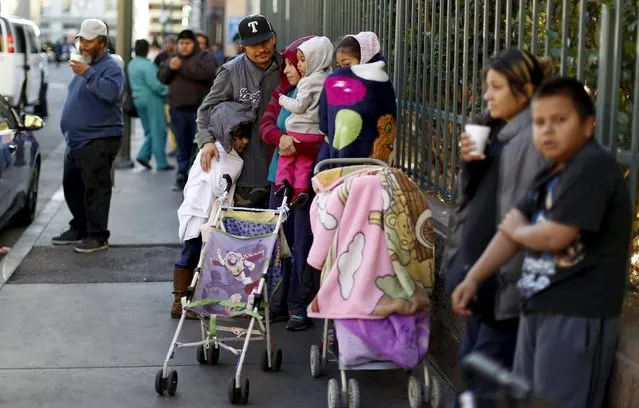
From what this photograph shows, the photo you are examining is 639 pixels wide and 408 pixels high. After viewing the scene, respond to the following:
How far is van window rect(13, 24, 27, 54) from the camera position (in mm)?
25164

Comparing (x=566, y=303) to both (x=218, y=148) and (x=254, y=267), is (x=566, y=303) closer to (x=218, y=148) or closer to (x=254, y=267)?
(x=254, y=267)

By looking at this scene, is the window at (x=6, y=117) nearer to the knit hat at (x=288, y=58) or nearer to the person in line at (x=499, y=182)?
the knit hat at (x=288, y=58)

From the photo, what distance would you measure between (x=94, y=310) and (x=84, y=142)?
2.39m

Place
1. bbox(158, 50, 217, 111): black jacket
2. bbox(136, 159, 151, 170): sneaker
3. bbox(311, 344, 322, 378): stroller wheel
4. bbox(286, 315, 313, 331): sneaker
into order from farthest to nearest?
bbox(136, 159, 151, 170): sneaker, bbox(158, 50, 217, 111): black jacket, bbox(286, 315, 313, 331): sneaker, bbox(311, 344, 322, 378): stroller wheel

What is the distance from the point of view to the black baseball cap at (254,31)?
305 inches

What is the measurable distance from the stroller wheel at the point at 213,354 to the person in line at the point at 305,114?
1.12 m

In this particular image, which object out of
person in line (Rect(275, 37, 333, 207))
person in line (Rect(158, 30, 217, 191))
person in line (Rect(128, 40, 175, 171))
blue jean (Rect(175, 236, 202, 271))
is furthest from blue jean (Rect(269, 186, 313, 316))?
person in line (Rect(128, 40, 175, 171))

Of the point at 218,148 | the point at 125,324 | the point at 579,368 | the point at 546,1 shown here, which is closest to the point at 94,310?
the point at 125,324

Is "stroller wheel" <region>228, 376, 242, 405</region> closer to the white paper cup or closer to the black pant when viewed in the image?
the white paper cup

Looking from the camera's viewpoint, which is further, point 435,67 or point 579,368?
point 435,67

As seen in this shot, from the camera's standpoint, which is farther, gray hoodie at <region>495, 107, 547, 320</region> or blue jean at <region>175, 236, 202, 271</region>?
blue jean at <region>175, 236, 202, 271</region>

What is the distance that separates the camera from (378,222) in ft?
19.1

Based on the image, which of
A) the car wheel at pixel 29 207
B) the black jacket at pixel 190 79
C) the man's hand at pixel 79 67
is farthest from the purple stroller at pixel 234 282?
the black jacket at pixel 190 79

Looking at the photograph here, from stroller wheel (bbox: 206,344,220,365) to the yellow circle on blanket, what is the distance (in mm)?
1289
